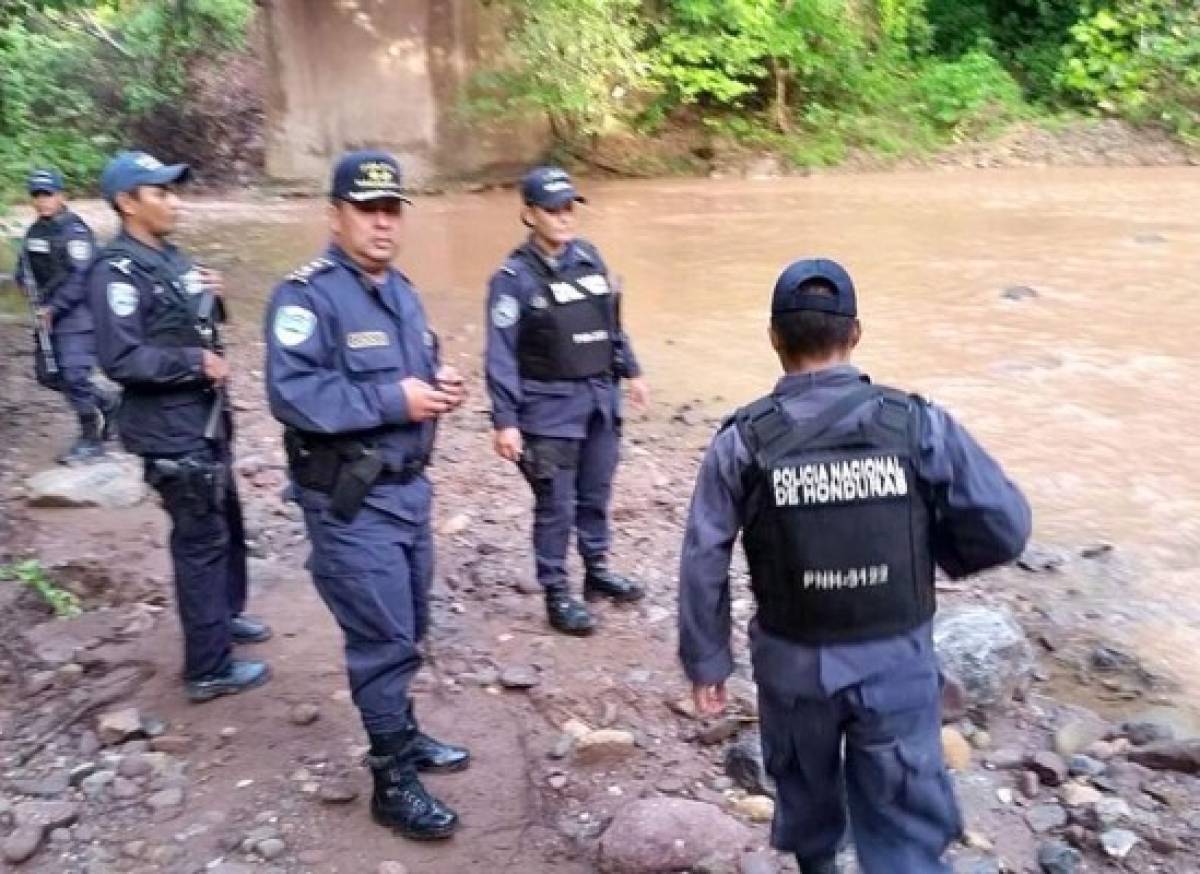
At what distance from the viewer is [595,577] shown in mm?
5035

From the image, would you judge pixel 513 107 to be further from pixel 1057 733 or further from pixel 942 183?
pixel 1057 733

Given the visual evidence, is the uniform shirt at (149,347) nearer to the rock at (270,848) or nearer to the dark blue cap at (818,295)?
the rock at (270,848)

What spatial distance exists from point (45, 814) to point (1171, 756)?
3370 mm

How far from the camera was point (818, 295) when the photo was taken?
2.61 metres

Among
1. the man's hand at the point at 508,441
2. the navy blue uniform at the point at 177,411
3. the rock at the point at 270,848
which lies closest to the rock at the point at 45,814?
the rock at the point at 270,848

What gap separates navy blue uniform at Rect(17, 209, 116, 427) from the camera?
270 inches

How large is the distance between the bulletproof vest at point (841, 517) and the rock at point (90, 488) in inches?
169

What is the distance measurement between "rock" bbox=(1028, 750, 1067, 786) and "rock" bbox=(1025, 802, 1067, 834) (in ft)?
0.38

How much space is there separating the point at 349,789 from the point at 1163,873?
228 centimetres

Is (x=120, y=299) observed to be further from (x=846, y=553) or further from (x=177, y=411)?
(x=846, y=553)

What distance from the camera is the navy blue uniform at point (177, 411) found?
384 centimetres

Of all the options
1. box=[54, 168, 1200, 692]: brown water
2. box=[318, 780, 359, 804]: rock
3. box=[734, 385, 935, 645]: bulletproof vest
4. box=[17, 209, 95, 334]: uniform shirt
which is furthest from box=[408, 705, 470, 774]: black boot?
box=[17, 209, 95, 334]: uniform shirt

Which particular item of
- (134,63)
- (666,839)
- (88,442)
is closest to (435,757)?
(666,839)

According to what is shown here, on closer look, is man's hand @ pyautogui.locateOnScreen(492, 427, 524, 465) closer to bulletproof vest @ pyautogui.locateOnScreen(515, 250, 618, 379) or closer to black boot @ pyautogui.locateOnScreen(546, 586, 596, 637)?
bulletproof vest @ pyautogui.locateOnScreen(515, 250, 618, 379)
